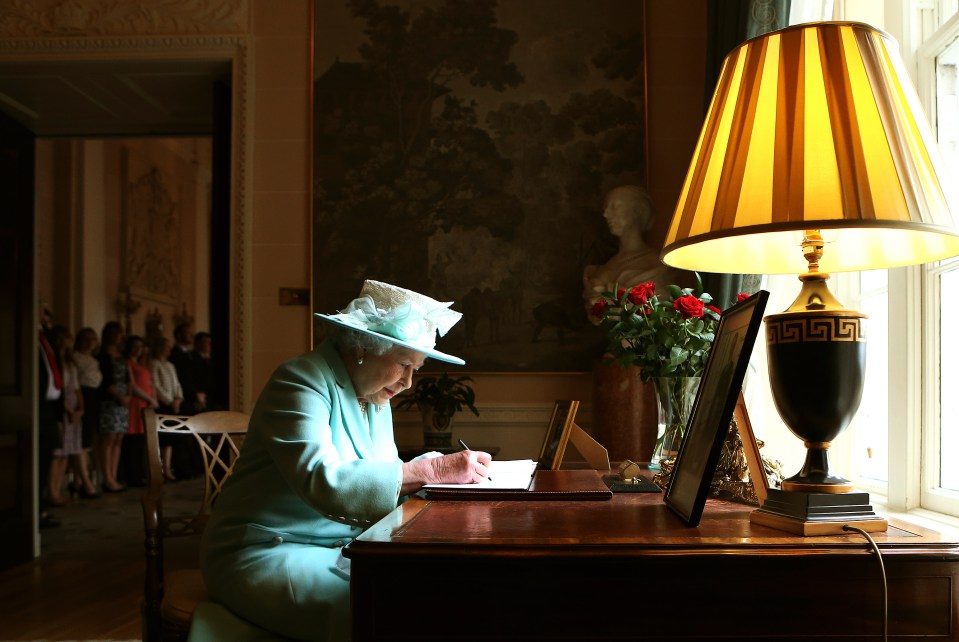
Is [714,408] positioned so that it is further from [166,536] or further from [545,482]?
[166,536]

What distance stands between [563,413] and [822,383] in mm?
1062

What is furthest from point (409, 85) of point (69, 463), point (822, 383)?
point (69, 463)

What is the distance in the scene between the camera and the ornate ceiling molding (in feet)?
16.4

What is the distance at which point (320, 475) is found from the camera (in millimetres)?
1827

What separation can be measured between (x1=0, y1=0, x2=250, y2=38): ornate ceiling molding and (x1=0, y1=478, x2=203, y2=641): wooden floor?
3.18 metres

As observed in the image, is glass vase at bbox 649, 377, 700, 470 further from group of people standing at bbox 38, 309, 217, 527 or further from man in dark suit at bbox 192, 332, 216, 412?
man in dark suit at bbox 192, 332, 216, 412

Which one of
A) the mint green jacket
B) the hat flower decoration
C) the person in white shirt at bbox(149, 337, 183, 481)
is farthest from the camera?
the person in white shirt at bbox(149, 337, 183, 481)

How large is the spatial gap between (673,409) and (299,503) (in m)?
0.93

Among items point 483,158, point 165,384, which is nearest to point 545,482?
point 483,158

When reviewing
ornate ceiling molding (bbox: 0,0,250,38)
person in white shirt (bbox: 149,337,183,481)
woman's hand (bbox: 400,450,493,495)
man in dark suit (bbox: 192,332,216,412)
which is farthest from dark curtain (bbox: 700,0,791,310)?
man in dark suit (bbox: 192,332,216,412)

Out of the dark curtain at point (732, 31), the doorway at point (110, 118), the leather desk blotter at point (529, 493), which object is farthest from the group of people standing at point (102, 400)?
the leather desk blotter at point (529, 493)

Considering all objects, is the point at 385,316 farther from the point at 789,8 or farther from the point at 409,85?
the point at 409,85

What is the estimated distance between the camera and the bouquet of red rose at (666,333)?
6.93 feet

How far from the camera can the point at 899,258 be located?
1.56m
